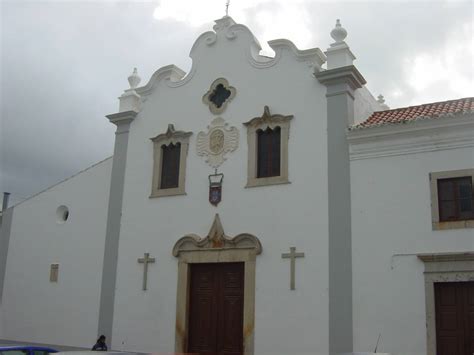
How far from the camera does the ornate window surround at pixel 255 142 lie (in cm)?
1448

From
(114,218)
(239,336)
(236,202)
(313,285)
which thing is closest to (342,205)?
(313,285)

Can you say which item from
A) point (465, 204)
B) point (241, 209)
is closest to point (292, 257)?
point (241, 209)

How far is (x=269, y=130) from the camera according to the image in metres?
15.1

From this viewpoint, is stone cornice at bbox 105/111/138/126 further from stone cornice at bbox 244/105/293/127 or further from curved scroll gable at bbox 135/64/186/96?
stone cornice at bbox 244/105/293/127

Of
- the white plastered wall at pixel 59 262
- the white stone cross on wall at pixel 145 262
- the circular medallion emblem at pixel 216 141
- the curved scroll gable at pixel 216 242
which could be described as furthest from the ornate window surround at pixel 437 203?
the white plastered wall at pixel 59 262

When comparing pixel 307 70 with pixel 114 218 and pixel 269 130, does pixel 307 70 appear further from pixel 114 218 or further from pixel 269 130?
pixel 114 218

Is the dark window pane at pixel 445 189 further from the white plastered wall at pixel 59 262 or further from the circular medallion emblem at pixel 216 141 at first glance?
the white plastered wall at pixel 59 262

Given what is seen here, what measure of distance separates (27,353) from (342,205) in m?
7.31

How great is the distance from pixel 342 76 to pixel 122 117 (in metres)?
7.03

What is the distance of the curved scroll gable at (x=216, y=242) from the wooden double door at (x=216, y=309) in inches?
18.7

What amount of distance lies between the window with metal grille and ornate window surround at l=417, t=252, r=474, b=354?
434 cm

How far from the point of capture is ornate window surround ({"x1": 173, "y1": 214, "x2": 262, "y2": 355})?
1404 cm

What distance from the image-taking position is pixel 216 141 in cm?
1571

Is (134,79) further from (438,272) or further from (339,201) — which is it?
(438,272)
